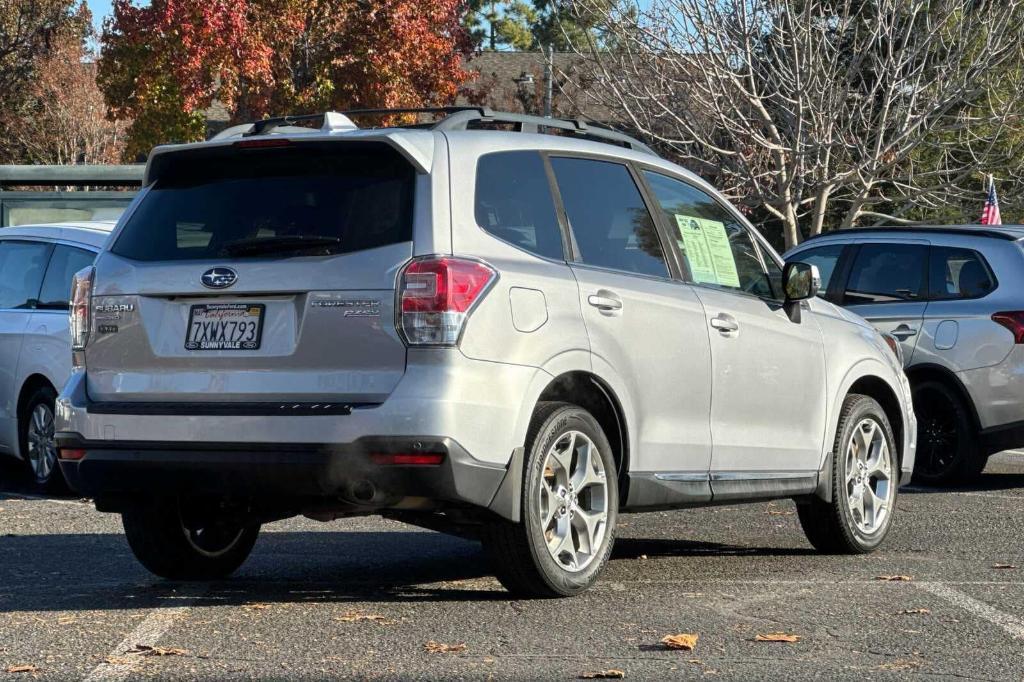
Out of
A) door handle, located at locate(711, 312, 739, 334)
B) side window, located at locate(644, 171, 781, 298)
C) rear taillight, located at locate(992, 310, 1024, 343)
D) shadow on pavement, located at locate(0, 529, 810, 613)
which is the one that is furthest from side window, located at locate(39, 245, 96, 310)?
rear taillight, located at locate(992, 310, 1024, 343)

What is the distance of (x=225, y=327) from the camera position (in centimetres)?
650

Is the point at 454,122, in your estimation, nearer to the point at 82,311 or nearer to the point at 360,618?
the point at 82,311

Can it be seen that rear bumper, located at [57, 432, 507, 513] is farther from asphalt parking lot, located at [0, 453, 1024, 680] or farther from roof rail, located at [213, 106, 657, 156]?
Answer: roof rail, located at [213, 106, 657, 156]

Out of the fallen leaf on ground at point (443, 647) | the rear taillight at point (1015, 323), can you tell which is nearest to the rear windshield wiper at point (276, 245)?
the fallen leaf on ground at point (443, 647)

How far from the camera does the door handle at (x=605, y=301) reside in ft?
22.5

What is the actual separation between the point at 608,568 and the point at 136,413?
2458mm

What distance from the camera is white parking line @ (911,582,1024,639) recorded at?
639 centimetres

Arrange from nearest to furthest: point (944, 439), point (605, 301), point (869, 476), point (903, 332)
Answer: point (605, 301), point (869, 476), point (944, 439), point (903, 332)

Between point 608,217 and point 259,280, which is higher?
point 608,217

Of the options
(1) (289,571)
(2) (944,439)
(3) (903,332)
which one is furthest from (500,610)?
(3) (903,332)

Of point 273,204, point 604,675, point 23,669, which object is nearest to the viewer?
point 604,675

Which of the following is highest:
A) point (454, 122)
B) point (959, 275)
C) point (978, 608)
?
point (454, 122)

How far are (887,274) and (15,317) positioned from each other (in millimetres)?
6174

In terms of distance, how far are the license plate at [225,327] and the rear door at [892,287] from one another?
685cm
